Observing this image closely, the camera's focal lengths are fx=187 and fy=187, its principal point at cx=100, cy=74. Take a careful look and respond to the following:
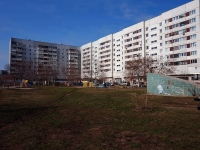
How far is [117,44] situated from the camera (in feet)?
313

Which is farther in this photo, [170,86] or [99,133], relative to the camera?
[170,86]

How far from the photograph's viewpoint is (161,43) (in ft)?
230

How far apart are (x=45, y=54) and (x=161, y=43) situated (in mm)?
71856

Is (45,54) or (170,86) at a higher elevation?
(45,54)

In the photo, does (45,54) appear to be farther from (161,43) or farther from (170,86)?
(170,86)

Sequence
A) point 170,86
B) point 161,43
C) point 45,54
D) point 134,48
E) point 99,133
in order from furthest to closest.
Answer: point 45,54 → point 134,48 → point 161,43 → point 170,86 → point 99,133

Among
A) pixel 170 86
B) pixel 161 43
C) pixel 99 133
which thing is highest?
pixel 161 43

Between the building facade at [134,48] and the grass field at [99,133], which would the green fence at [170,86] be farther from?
the building facade at [134,48]

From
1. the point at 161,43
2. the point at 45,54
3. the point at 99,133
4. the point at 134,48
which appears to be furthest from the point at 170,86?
the point at 45,54

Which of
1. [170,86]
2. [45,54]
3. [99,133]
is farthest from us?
[45,54]

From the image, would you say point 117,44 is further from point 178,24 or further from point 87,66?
point 178,24

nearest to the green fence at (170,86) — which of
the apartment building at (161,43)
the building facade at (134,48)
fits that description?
the building facade at (134,48)

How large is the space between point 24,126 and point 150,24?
75406 millimetres

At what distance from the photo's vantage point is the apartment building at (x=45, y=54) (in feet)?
340
